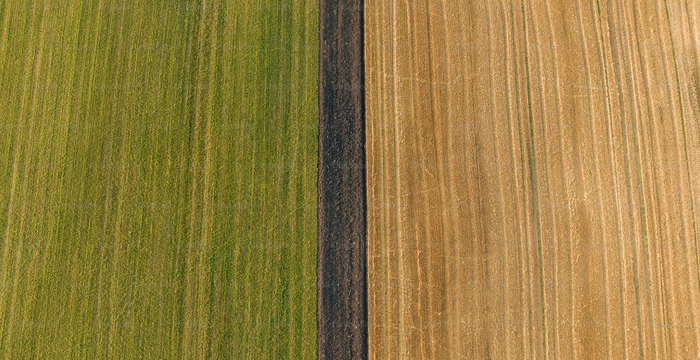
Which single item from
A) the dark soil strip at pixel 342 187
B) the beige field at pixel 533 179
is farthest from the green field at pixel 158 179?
the beige field at pixel 533 179

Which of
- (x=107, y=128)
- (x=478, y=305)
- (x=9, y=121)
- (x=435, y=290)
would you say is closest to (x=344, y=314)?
(x=435, y=290)

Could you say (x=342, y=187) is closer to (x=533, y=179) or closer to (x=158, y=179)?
(x=158, y=179)

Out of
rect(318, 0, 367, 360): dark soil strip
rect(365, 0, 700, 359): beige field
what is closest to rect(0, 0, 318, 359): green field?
rect(318, 0, 367, 360): dark soil strip

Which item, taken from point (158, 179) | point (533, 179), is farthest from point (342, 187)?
point (533, 179)

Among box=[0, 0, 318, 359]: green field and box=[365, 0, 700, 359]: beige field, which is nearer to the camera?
box=[365, 0, 700, 359]: beige field

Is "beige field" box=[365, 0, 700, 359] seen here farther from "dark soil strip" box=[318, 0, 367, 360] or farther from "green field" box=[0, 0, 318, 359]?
"green field" box=[0, 0, 318, 359]

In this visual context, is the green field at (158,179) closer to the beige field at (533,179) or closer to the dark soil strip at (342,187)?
the dark soil strip at (342,187)
